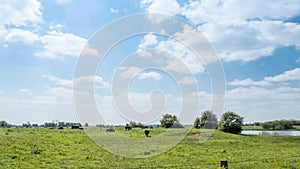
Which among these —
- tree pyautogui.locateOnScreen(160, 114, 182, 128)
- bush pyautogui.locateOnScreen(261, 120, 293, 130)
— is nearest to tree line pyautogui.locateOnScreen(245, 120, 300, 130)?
→ bush pyautogui.locateOnScreen(261, 120, 293, 130)

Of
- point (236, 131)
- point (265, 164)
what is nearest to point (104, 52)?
point (265, 164)

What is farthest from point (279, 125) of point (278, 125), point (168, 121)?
point (168, 121)

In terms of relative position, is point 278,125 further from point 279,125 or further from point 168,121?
point 168,121

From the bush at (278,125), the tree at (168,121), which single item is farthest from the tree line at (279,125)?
the tree at (168,121)

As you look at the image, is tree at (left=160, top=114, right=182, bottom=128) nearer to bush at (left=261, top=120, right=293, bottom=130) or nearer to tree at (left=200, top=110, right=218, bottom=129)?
tree at (left=200, top=110, right=218, bottom=129)

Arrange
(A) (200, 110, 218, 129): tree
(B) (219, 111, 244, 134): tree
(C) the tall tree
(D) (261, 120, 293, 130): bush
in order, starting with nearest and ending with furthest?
(B) (219, 111, 244, 134): tree
(A) (200, 110, 218, 129): tree
(C) the tall tree
(D) (261, 120, 293, 130): bush

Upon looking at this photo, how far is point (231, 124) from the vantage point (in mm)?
54438

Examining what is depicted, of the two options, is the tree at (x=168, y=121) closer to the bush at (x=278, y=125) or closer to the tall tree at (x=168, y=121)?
the tall tree at (x=168, y=121)

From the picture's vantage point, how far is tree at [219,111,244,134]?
54438mm

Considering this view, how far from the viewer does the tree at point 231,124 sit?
54.4 m

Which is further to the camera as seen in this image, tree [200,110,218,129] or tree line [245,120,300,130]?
tree line [245,120,300,130]

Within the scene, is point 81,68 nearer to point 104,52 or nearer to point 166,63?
point 104,52

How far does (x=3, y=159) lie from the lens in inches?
697

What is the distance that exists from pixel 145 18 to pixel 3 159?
12355mm
